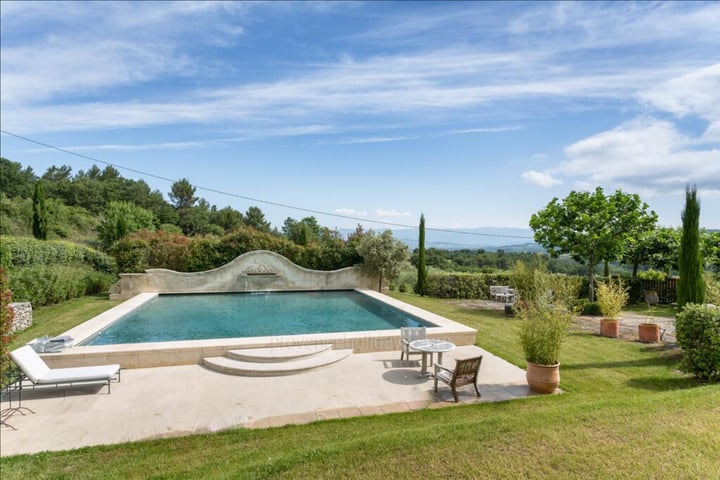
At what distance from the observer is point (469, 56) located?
11.4m

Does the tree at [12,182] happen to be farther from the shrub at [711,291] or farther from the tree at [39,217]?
the shrub at [711,291]

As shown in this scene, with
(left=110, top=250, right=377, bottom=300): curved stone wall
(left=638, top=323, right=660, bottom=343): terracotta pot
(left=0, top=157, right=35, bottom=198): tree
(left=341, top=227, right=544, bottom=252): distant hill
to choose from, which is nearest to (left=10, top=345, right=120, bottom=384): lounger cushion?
(left=110, top=250, right=377, bottom=300): curved stone wall

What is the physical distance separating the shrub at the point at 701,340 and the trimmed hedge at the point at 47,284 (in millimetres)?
17237

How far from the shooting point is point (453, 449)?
3.96m

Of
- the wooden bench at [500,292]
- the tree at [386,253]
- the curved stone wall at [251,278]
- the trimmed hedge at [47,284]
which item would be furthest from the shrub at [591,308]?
the trimmed hedge at [47,284]

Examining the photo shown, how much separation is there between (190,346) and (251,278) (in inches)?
408

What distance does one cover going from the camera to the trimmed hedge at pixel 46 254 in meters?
14.4

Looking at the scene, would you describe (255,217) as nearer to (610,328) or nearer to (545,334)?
(610,328)

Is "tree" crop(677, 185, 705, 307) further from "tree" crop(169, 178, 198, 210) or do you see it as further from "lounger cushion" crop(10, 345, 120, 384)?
"tree" crop(169, 178, 198, 210)

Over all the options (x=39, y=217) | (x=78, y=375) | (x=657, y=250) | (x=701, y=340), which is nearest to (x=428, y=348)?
(x=701, y=340)

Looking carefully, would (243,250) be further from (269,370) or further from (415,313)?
(269,370)

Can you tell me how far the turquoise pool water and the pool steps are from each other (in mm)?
2142

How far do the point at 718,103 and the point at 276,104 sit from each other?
601 inches

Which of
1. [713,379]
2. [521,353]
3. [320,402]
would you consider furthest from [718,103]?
[320,402]
